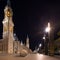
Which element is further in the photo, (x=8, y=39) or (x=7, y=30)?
(x=7, y=30)

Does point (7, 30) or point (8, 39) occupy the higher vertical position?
point (7, 30)

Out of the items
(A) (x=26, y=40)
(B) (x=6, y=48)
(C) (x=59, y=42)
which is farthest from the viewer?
(A) (x=26, y=40)

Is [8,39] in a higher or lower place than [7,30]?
lower

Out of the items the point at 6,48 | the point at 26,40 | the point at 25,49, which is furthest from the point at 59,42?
the point at 26,40

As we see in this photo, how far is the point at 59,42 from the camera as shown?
23.9m

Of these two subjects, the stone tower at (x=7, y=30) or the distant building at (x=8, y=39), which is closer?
the distant building at (x=8, y=39)

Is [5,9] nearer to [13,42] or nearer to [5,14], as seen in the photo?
[5,14]

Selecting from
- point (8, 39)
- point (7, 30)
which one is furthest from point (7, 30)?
point (8, 39)

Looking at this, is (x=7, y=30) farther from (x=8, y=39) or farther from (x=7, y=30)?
(x=8, y=39)

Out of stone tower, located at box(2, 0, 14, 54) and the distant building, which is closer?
the distant building

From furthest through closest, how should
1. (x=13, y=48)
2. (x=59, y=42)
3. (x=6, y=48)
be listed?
(x=13, y=48)
(x=6, y=48)
(x=59, y=42)

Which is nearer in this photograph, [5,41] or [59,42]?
[59,42]

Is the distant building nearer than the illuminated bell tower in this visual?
Yes

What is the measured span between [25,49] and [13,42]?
5131 millimetres
